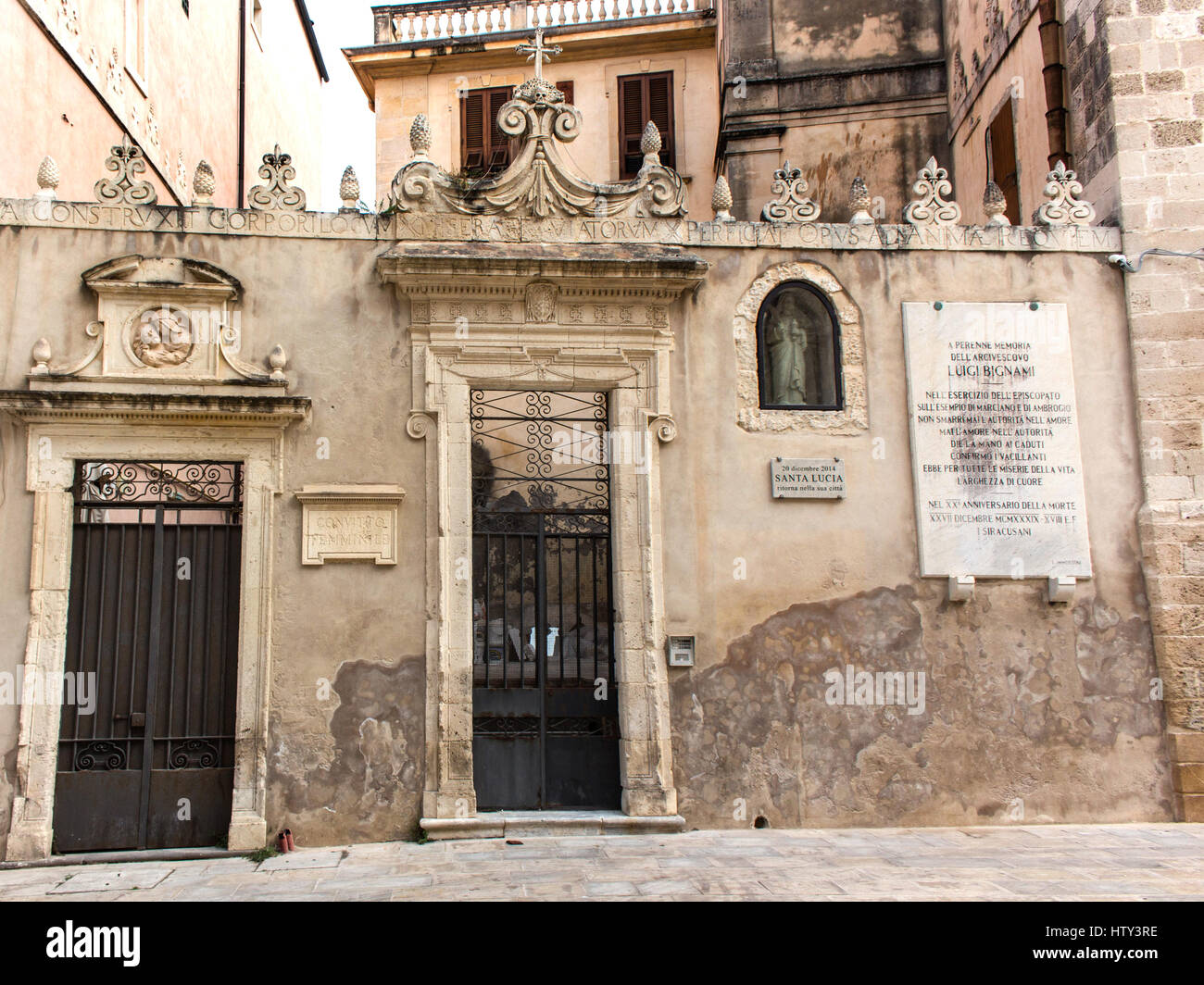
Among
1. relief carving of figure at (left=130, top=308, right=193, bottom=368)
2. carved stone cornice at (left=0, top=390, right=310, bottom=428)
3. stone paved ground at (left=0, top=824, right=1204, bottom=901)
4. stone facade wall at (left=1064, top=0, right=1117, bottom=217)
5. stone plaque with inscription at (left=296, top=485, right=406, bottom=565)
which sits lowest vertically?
stone paved ground at (left=0, top=824, right=1204, bottom=901)

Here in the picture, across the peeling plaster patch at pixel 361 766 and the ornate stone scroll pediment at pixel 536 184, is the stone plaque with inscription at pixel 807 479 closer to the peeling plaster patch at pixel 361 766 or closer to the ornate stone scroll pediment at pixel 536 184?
the ornate stone scroll pediment at pixel 536 184

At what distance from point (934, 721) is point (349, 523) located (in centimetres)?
456

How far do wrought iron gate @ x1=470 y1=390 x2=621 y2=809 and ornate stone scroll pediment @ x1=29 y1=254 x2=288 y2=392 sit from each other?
1828 mm

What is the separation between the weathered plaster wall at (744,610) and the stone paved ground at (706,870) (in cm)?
39

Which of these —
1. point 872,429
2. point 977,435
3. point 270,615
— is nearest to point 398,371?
point 270,615

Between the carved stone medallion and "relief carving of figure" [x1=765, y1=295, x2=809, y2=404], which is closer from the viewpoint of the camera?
the carved stone medallion

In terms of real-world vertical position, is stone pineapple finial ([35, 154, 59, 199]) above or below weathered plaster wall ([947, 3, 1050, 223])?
below

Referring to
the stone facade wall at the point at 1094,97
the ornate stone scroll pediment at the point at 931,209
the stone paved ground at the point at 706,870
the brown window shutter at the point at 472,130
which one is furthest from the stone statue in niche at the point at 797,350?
the brown window shutter at the point at 472,130

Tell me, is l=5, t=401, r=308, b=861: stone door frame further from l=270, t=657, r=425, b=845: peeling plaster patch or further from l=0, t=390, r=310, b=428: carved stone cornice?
l=270, t=657, r=425, b=845: peeling plaster patch

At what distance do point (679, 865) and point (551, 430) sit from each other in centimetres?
340

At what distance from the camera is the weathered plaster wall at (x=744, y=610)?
820 centimetres

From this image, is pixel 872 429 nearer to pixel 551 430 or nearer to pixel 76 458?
pixel 551 430

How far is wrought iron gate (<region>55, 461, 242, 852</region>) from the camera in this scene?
25.9ft

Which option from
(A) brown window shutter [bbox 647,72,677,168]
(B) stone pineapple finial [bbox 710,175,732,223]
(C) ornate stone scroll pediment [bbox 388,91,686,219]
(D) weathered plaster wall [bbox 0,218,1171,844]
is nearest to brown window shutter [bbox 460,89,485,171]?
(A) brown window shutter [bbox 647,72,677,168]
